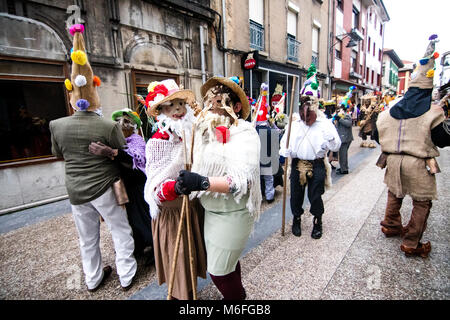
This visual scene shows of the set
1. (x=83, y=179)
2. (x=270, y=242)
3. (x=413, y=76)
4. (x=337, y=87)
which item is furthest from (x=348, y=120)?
(x=337, y=87)

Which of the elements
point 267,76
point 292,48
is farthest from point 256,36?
point 292,48

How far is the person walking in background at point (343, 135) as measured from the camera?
19.4 ft

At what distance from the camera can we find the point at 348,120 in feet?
20.1

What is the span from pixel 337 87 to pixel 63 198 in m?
18.1

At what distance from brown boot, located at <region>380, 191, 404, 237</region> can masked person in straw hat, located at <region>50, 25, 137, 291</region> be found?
3.07m

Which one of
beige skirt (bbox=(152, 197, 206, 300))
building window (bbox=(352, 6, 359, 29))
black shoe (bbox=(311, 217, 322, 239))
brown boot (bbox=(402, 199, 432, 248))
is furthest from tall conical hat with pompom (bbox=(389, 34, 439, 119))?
building window (bbox=(352, 6, 359, 29))

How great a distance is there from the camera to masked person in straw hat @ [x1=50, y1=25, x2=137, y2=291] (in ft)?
6.64

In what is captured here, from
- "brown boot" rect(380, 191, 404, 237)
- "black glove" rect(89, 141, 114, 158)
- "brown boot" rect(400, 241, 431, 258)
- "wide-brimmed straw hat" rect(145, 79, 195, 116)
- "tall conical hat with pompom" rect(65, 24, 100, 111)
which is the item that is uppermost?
"tall conical hat with pompom" rect(65, 24, 100, 111)

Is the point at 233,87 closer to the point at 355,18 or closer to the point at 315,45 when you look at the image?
the point at 315,45

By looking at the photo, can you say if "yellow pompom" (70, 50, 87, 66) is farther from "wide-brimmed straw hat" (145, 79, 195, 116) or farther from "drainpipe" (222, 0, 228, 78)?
"drainpipe" (222, 0, 228, 78)

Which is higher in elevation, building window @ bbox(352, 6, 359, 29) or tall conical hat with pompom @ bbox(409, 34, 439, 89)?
building window @ bbox(352, 6, 359, 29)

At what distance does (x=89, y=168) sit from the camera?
2.09m

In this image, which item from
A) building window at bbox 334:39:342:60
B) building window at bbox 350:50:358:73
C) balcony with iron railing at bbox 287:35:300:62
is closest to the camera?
balcony with iron railing at bbox 287:35:300:62
